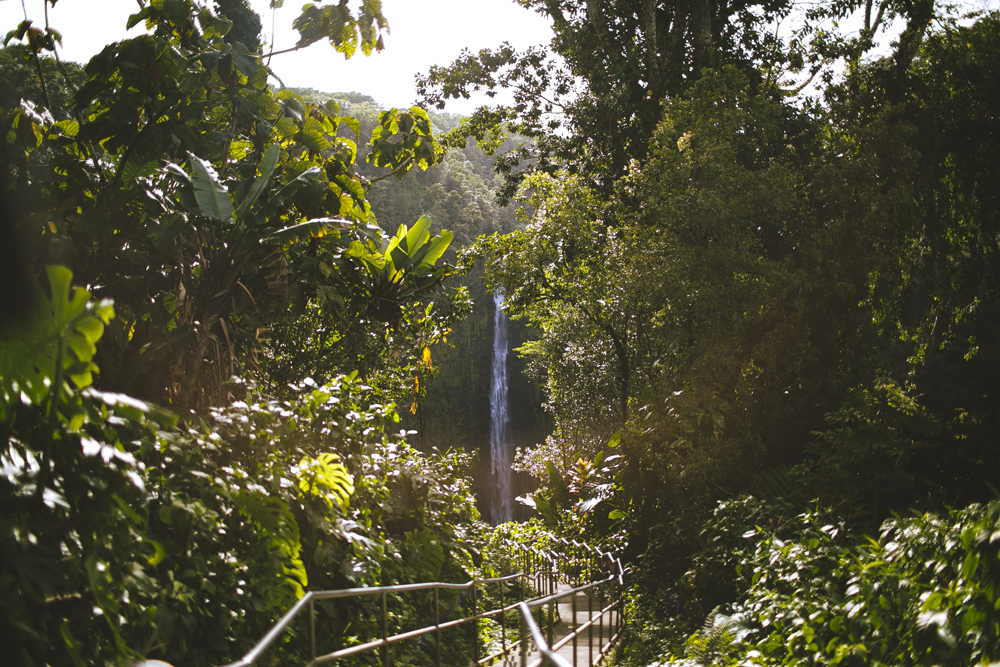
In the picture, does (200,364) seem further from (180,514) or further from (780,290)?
(780,290)

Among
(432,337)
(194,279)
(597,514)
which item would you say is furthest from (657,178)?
(194,279)

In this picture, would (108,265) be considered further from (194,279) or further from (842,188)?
(842,188)

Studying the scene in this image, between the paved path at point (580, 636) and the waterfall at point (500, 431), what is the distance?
49.9 feet

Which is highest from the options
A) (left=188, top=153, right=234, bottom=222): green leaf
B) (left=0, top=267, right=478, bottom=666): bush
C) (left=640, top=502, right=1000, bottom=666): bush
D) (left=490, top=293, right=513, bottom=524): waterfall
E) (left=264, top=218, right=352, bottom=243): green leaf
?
(left=490, top=293, right=513, bottom=524): waterfall

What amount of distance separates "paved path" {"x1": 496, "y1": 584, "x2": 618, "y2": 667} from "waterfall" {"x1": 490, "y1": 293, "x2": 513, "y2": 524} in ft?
49.9

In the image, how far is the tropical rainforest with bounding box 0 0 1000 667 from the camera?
226 cm

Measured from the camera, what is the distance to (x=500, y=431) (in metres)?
29.5

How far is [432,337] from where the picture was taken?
10.1 metres

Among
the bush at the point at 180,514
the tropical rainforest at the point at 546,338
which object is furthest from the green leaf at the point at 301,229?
the bush at the point at 180,514

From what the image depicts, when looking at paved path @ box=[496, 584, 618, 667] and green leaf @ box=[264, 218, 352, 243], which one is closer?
paved path @ box=[496, 584, 618, 667]

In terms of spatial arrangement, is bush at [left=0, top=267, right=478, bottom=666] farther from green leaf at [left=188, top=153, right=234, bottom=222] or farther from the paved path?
green leaf at [left=188, top=153, right=234, bottom=222]

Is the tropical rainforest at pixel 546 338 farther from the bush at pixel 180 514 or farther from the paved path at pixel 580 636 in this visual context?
the paved path at pixel 580 636

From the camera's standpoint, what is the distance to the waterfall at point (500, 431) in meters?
27.9

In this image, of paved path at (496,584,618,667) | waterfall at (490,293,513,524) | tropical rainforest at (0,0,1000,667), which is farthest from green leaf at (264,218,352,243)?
waterfall at (490,293,513,524)
